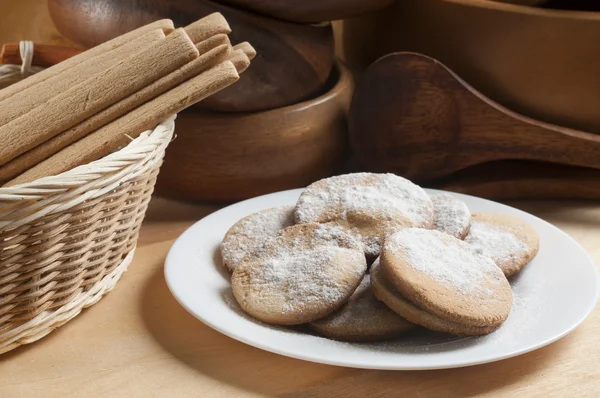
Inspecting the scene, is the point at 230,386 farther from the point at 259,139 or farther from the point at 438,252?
the point at 259,139

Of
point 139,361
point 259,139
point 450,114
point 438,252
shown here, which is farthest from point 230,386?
point 450,114

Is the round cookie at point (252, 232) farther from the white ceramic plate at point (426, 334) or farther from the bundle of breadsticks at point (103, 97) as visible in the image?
the bundle of breadsticks at point (103, 97)

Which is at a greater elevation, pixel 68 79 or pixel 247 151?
pixel 68 79

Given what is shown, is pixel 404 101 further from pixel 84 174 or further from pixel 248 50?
pixel 84 174

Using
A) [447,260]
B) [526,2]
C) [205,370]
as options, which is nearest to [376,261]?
[447,260]

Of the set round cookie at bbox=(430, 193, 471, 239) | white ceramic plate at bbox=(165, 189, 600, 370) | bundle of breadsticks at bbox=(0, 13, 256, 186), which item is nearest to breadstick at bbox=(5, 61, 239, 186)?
bundle of breadsticks at bbox=(0, 13, 256, 186)

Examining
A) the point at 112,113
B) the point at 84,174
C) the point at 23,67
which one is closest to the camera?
the point at 84,174
